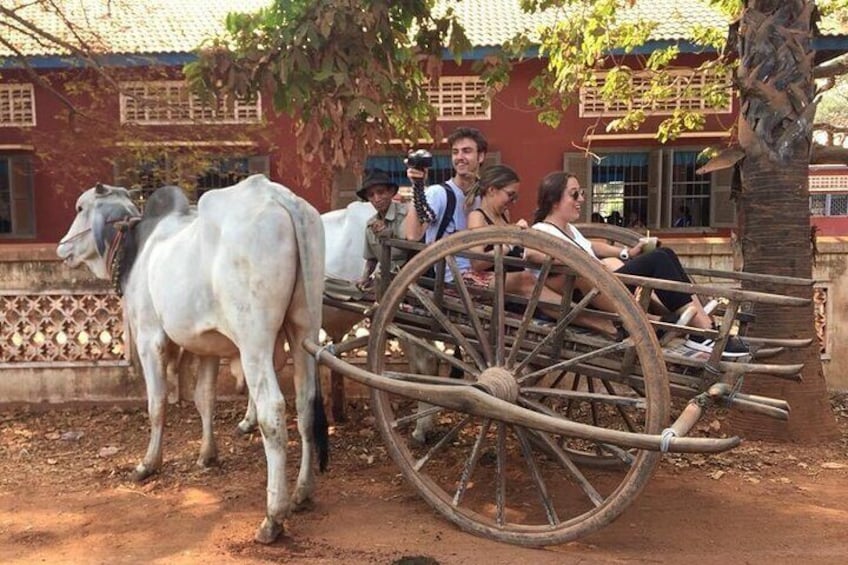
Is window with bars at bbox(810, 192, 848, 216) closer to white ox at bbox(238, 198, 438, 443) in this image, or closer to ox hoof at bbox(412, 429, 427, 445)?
white ox at bbox(238, 198, 438, 443)

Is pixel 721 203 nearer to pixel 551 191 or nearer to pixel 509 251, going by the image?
pixel 551 191

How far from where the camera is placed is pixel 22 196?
1235cm

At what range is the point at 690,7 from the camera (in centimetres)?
1221

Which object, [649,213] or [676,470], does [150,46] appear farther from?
[676,470]

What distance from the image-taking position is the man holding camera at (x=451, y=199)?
385 centimetres

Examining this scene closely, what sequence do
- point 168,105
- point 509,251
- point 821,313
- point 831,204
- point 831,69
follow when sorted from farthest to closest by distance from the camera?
point 831,204 → point 168,105 → point 821,313 → point 831,69 → point 509,251

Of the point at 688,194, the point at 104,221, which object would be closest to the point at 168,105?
the point at 104,221

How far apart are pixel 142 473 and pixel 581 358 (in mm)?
2799

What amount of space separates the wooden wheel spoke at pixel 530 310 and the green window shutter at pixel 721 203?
33.0ft

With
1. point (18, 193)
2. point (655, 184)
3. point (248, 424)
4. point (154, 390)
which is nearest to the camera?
point (154, 390)

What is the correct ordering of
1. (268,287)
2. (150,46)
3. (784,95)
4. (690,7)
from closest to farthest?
(268,287) < (784,95) < (150,46) < (690,7)

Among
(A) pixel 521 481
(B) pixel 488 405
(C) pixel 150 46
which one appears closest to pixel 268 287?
(B) pixel 488 405

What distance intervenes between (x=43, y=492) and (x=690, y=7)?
1199 cm

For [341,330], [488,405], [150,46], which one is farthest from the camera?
[150,46]
